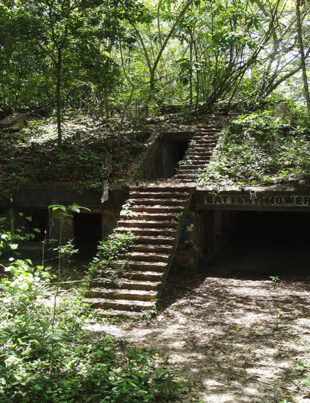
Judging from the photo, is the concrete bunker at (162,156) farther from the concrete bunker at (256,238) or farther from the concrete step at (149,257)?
the concrete step at (149,257)

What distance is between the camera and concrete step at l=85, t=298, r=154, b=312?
7.61m

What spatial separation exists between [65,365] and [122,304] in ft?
8.70

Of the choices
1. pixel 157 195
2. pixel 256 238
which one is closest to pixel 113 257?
pixel 157 195

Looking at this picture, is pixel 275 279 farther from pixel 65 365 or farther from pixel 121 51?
pixel 121 51

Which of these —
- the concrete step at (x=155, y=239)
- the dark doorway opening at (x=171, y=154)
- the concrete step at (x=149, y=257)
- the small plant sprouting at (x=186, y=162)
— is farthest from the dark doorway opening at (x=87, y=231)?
the concrete step at (x=149, y=257)

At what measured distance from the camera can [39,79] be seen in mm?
14117

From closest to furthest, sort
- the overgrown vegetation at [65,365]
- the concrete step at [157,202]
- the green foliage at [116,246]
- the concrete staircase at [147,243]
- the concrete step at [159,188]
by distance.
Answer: the overgrown vegetation at [65,365] < the concrete staircase at [147,243] < the green foliage at [116,246] < the concrete step at [157,202] < the concrete step at [159,188]

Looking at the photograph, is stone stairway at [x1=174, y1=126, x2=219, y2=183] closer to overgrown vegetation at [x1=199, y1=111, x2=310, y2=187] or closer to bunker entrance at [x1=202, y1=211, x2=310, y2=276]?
overgrown vegetation at [x1=199, y1=111, x2=310, y2=187]

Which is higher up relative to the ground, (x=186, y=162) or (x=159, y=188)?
(x=186, y=162)

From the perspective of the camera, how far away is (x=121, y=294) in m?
7.96

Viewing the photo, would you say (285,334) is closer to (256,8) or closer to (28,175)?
(28,175)

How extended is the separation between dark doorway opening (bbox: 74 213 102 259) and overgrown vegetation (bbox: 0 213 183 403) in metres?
7.39

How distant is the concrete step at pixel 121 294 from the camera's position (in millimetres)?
7887

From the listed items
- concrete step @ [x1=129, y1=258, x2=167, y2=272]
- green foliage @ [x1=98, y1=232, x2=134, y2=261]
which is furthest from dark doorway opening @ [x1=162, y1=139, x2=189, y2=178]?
concrete step @ [x1=129, y1=258, x2=167, y2=272]
